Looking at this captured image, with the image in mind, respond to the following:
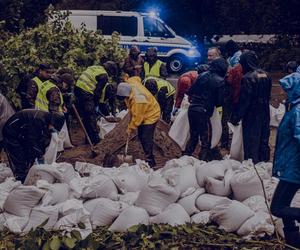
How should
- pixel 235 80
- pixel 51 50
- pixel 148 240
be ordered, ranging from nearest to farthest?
pixel 148 240 < pixel 235 80 < pixel 51 50

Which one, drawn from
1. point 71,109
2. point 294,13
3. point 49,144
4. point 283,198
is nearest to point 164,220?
point 283,198

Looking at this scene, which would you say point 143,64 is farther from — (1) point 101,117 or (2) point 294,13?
(2) point 294,13

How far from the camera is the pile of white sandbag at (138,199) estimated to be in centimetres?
743

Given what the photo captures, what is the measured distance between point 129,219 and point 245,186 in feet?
3.81

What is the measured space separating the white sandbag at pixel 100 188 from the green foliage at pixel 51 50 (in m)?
5.45

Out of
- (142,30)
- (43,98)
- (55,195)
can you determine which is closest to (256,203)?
(55,195)

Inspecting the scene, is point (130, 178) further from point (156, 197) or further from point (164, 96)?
point (164, 96)

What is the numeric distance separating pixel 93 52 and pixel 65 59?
0.78 m

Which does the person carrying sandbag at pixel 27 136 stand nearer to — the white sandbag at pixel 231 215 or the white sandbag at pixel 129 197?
the white sandbag at pixel 129 197

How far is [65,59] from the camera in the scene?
48.1 ft

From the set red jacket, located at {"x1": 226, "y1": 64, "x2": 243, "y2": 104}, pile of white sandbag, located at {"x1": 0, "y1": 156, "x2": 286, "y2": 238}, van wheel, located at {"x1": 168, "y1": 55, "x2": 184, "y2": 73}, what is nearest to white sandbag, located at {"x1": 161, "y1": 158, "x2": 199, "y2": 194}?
pile of white sandbag, located at {"x1": 0, "y1": 156, "x2": 286, "y2": 238}

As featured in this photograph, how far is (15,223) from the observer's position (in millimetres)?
7547

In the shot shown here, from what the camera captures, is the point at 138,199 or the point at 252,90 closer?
the point at 138,199

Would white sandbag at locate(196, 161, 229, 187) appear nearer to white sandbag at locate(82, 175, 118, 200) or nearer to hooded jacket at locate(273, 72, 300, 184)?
white sandbag at locate(82, 175, 118, 200)
